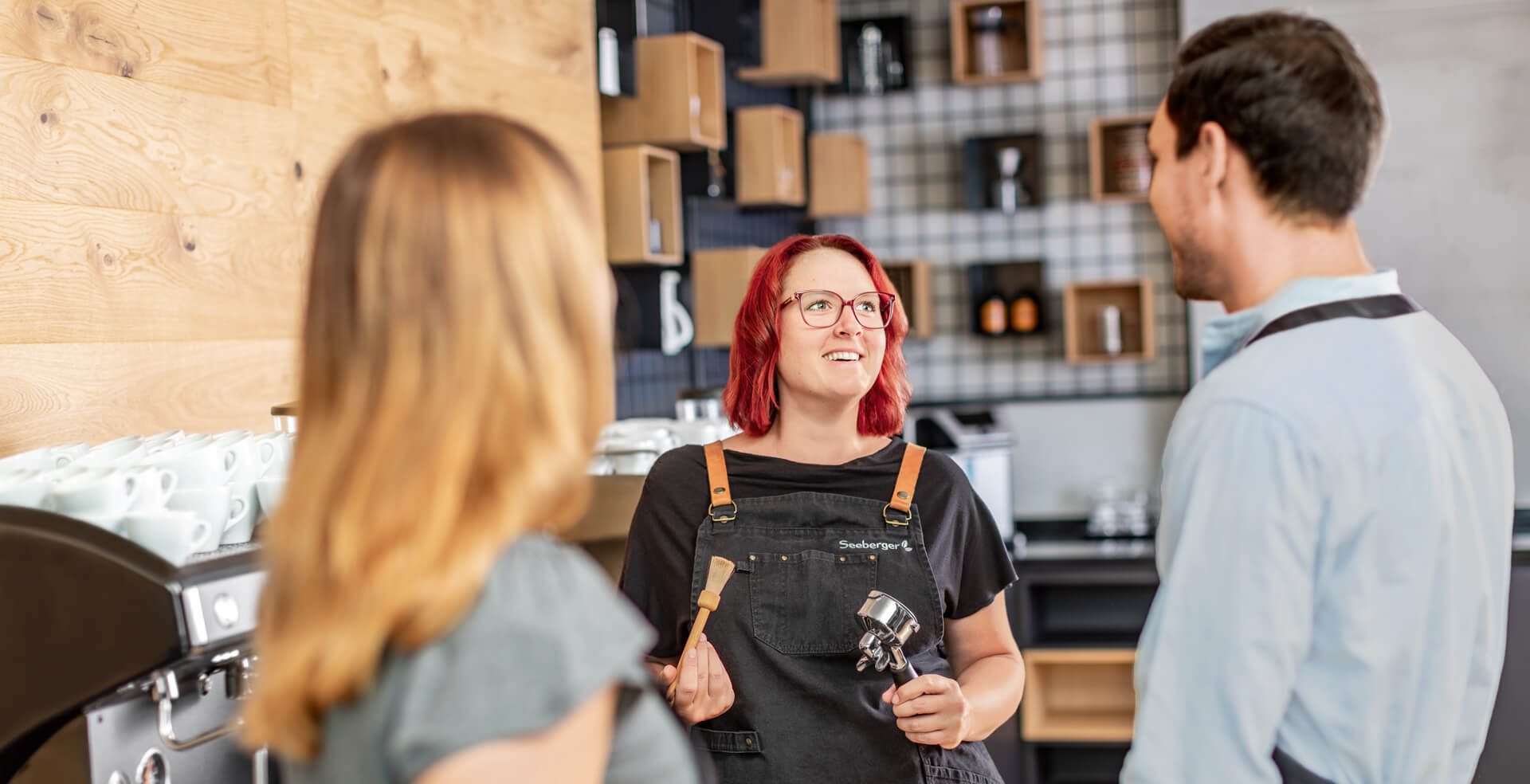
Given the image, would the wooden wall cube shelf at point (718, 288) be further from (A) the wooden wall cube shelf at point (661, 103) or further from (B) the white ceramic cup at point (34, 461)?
(B) the white ceramic cup at point (34, 461)

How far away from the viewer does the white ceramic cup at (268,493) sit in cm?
152

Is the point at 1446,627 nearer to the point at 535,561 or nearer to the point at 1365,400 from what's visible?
the point at 1365,400

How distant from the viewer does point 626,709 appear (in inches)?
36.6

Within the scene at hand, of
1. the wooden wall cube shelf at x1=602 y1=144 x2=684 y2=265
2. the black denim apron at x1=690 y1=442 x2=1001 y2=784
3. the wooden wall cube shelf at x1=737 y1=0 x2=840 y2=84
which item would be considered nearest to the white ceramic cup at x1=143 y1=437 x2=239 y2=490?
the black denim apron at x1=690 y1=442 x2=1001 y2=784

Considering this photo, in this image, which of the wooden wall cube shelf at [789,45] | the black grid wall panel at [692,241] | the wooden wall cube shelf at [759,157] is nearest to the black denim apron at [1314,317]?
the black grid wall panel at [692,241]

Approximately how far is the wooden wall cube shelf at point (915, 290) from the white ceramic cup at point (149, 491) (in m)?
3.74

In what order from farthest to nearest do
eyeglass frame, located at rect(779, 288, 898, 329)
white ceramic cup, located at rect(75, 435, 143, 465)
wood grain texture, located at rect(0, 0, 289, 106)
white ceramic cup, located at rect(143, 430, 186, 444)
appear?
eyeglass frame, located at rect(779, 288, 898, 329), wood grain texture, located at rect(0, 0, 289, 106), white ceramic cup, located at rect(143, 430, 186, 444), white ceramic cup, located at rect(75, 435, 143, 465)

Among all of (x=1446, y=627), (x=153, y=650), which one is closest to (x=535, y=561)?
(x=153, y=650)

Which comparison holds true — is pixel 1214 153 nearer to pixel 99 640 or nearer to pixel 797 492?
pixel 797 492

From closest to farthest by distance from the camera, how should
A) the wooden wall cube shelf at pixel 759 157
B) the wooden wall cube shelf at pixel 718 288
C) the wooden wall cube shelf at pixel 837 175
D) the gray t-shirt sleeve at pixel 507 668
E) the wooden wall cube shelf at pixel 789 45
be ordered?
the gray t-shirt sleeve at pixel 507 668, the wooden wall cube shelf at pixel 718 288, the wooden wall cube shelf at pixel 759 157, the wooden wall cube shelf at pixel 789 45, the wooden wall cube shelf at pixel 837 175

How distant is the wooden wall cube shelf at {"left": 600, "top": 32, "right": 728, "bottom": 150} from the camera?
3744 mm

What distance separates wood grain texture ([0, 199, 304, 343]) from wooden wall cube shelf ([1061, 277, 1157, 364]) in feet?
10.7

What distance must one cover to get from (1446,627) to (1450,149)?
12.3ft

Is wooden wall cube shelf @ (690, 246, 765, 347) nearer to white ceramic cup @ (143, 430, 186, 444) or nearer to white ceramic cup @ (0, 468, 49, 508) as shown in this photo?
white ceramic cup @ (143, 430, 186, 444)
